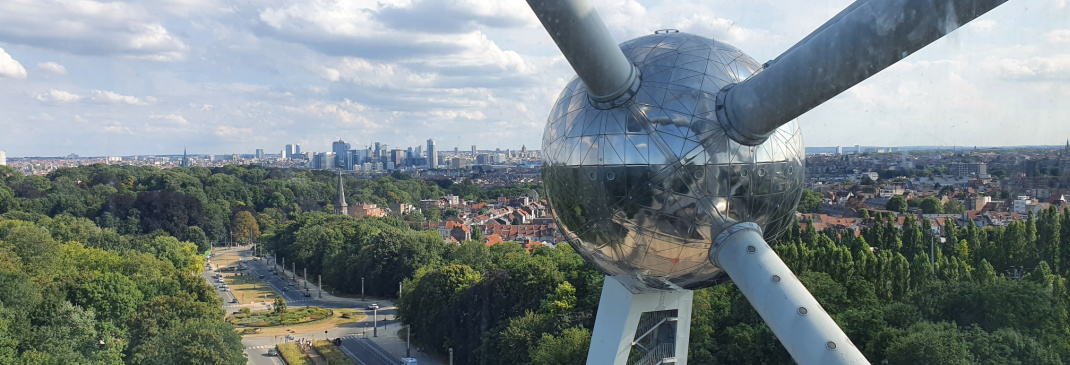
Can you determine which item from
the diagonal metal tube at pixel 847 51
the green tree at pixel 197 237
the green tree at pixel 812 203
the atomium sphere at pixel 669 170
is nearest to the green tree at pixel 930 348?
the atomium sphere at pixel 669 170

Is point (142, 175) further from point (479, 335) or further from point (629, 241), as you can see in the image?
point (629, 241)

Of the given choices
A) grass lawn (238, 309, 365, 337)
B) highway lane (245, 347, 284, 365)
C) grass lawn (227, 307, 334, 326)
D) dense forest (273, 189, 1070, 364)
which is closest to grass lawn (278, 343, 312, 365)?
highway lane (245, 347, 284, 365)

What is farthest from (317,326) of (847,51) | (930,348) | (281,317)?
(847,51)

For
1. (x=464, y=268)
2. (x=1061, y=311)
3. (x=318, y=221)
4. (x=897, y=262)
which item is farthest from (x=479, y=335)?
(x=318, y=221)

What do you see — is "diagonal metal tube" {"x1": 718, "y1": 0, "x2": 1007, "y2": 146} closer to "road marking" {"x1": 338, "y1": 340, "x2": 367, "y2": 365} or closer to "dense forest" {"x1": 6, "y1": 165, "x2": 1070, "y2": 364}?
"dense forest" {"x1": 6, "y1": 165, "x2": 1070, "y2": 364}

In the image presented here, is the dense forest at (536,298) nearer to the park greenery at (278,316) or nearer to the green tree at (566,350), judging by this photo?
the green tree at (566,350)
